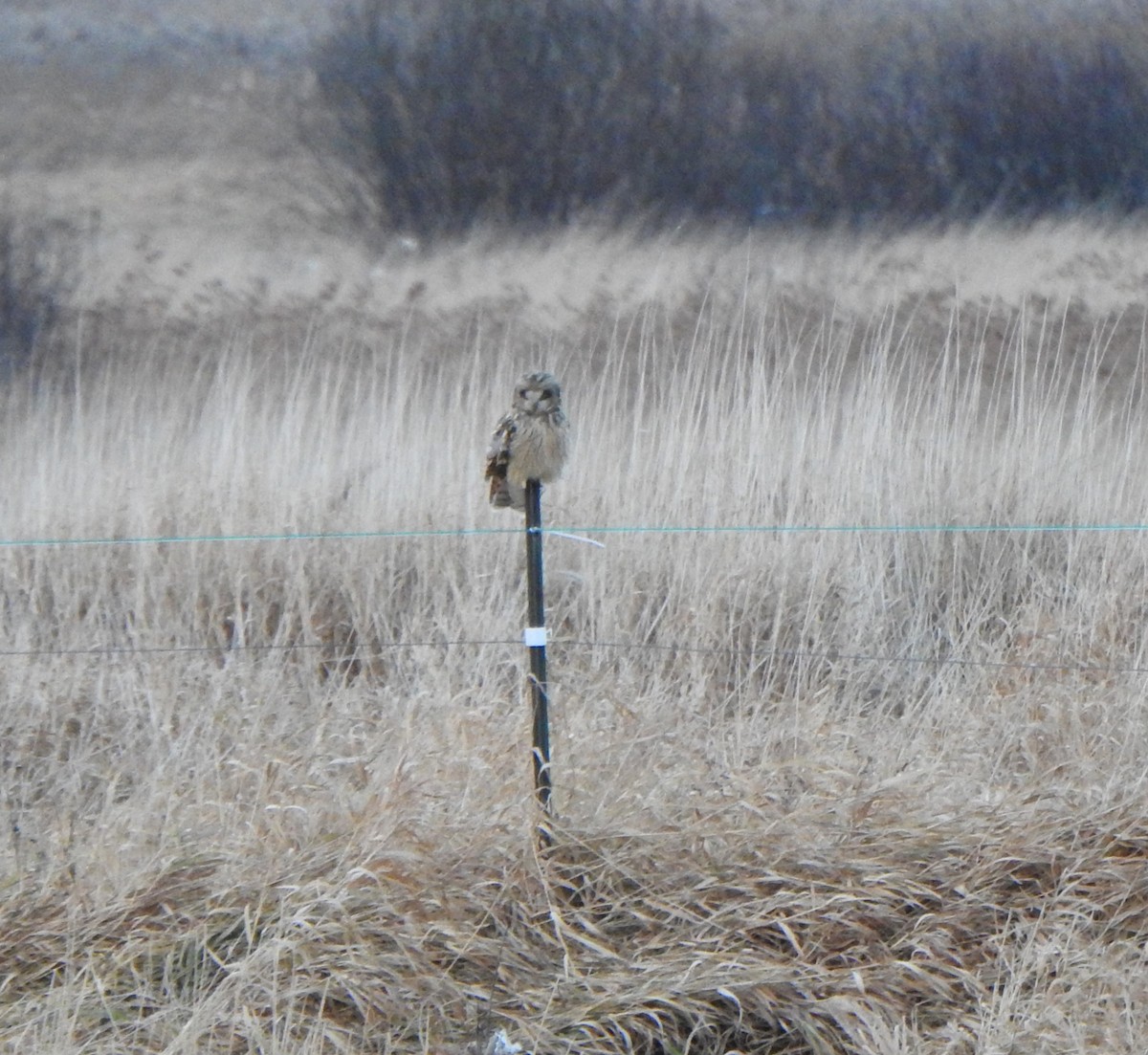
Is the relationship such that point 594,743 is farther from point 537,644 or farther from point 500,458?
point 500,458

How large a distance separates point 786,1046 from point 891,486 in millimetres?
2332

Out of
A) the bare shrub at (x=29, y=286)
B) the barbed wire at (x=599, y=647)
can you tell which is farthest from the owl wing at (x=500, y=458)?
the bare shrub at (x=29, y=286)

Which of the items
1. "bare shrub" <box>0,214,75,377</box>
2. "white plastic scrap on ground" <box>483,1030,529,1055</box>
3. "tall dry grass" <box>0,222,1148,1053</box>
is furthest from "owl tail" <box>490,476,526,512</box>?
"bare shrub" <box>0,214,75,377</box>

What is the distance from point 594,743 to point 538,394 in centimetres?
80

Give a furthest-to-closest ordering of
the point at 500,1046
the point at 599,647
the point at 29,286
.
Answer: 1. the point at 29,286
2. the point at 599,647
3. the point at 500,1046

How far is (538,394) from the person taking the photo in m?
2.65

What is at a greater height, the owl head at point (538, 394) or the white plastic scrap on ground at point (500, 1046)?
the owl head at point (538, 394)

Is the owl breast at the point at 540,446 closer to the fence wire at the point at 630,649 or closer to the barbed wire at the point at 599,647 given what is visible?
the fence wire at the point at 630,649

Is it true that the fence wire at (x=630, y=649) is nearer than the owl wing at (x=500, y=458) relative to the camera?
No

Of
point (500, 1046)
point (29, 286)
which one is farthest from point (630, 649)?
point (29, 286)

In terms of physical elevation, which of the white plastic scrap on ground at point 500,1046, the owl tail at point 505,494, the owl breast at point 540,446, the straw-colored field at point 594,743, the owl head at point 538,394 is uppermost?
the owl head at point 538,394

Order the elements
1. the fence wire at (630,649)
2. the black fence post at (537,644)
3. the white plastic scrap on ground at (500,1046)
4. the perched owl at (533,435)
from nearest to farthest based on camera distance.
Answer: the white plastic scrap on ground at (500,1046)
the black fence post at (537,644)
the perched owl at (533,435)
the fence wire at (630,649)

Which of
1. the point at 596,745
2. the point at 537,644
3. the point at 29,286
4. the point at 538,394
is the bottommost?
the point at 596,745

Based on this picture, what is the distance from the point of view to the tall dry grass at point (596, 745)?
235cm
